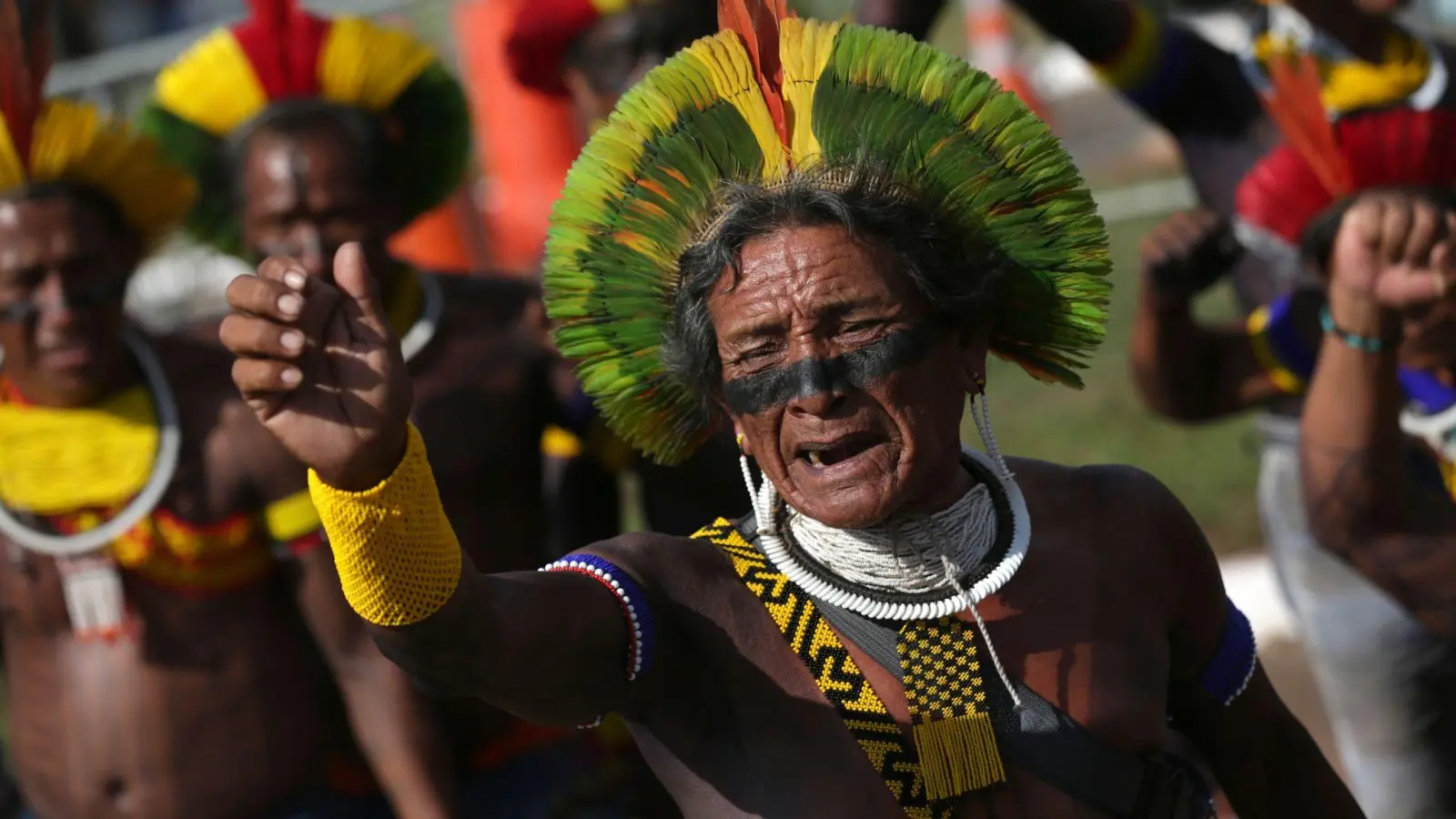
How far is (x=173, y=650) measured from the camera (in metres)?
4.15

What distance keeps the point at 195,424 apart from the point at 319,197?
62 centimetres

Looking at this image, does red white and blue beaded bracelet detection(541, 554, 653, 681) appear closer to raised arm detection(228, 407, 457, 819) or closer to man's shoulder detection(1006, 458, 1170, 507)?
man's shoulder detection(1006, 458, 1170, 507)

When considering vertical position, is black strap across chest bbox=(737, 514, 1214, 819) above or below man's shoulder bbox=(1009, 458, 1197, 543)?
below

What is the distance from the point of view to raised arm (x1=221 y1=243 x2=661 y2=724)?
2.17m

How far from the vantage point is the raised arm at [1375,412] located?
352 cm

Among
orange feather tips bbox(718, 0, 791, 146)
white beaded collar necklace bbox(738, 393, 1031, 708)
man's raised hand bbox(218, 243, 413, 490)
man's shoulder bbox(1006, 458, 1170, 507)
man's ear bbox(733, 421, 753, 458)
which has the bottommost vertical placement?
white beaded collar necklace bbox(738, 393, 1031, 708)

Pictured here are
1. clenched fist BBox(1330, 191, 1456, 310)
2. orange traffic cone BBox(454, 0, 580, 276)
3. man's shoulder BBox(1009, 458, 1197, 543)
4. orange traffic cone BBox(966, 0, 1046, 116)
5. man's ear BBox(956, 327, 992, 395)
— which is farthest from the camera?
orange traffic cone BBox(966, 0, 1046, 116)

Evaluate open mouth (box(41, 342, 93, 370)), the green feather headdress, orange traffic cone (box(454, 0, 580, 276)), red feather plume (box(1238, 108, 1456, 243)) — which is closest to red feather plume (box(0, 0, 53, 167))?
open mouth (box(41, 342, 93, 370))

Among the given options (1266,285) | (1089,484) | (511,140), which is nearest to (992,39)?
(511,140)

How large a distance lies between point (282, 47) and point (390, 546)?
277 cm

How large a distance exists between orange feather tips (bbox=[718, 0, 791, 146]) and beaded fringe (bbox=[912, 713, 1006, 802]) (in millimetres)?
833

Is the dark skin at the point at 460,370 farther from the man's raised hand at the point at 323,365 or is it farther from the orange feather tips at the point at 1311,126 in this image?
the man's raised hand at the point at 323,365

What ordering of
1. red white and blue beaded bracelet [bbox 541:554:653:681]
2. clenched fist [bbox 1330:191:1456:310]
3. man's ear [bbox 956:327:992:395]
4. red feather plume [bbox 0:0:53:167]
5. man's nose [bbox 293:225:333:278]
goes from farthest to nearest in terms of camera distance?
man's nose [bbox 293:225:333:278], red feather plume [bbox 0:0:53:167], clenched fist [bbox 1330:191:1456:310], man's ear [bbox 956:327:992:395], red white and blue beaded bracelet [bbox 541:554:653:681]

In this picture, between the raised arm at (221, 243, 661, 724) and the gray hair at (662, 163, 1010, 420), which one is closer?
the raised arm at (221, 243, 661, 724)
